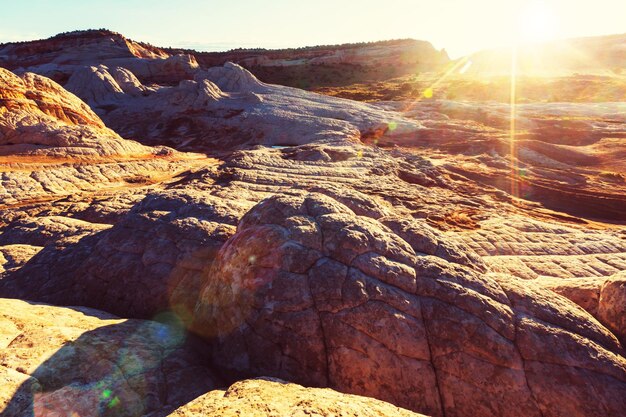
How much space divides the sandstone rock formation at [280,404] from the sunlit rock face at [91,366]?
1.55ft

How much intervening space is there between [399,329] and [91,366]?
8.96 feet

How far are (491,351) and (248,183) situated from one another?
820 cm

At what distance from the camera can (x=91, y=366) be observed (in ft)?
10.2

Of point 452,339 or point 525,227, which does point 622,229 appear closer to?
point 525,227

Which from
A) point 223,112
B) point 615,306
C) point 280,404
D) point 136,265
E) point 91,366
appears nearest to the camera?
point 280,404

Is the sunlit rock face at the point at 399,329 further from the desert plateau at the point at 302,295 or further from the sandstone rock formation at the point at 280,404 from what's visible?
the sandstone rock formation at the point at 280,404

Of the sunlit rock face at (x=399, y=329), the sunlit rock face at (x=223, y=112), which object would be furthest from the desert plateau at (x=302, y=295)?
the sunlit rock face at (x=223, y=112)

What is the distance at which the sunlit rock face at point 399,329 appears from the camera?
3109mm

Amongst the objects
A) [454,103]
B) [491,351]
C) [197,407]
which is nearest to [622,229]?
[491,351]

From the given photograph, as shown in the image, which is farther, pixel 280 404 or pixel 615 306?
pixel 615 306

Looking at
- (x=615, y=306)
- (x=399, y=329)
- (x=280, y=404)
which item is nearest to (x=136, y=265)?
(x=280, y=404)

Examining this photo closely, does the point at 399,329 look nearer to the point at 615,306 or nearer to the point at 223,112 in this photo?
the point at 615,306

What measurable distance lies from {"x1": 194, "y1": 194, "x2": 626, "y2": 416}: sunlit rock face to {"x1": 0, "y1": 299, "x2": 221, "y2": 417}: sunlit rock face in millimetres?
418

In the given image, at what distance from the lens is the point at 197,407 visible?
254 centimetres
